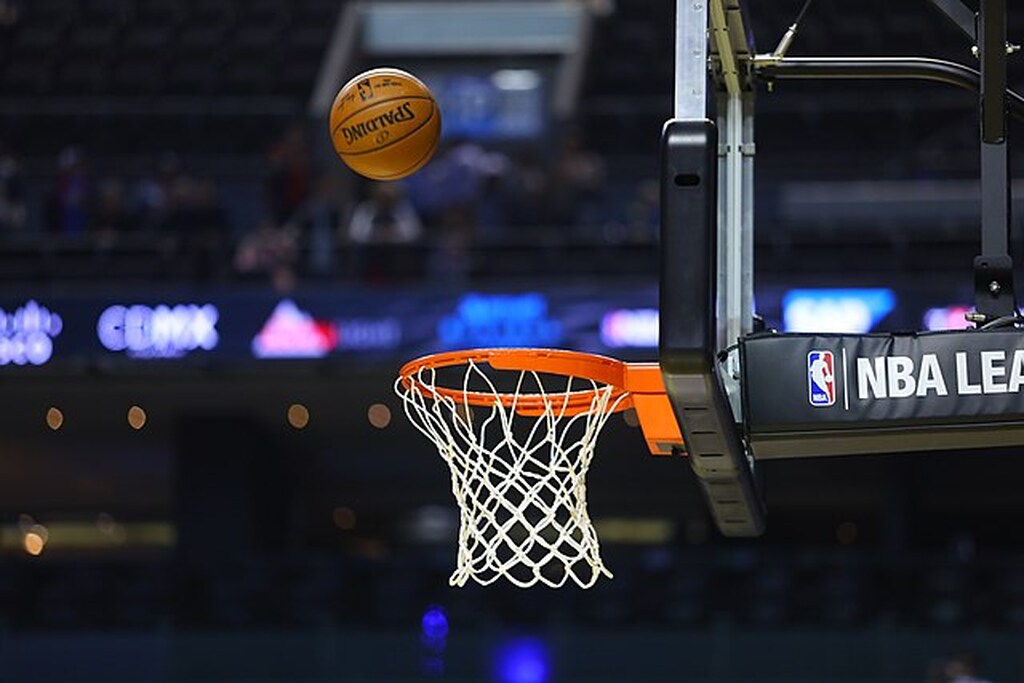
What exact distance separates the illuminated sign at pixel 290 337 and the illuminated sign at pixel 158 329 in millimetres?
305

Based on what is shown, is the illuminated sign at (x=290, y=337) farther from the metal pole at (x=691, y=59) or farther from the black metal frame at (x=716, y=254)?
the metal pole at (x=691, y=59)

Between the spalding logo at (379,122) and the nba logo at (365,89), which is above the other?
the nba logo at (365,89)

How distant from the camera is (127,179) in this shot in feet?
47.9

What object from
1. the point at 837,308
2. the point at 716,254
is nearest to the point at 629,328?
the point at 837,308

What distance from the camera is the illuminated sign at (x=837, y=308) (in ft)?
37.1

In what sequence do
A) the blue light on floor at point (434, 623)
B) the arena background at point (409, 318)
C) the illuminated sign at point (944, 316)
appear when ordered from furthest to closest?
the blue light on floor at point (434, 623)
the arena background at point (409, 318)
the illuminated sign at point (944, 316)

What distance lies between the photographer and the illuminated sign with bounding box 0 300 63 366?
39.1 ft

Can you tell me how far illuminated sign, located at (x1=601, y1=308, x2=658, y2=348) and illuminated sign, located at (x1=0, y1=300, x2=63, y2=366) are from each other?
3502 mm

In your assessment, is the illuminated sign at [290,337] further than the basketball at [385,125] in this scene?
Yes

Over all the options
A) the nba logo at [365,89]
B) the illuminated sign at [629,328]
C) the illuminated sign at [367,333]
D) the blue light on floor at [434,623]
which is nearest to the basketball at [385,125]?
the nba logo at [365,89]

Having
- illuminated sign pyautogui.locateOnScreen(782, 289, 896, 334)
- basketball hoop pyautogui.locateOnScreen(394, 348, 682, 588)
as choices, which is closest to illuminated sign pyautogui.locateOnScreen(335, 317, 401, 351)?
illuminated sign pyautogui.locateOnScreen(782, 289, 896, 334)

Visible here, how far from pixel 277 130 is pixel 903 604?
677 cm

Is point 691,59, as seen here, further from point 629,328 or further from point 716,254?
point 629,328

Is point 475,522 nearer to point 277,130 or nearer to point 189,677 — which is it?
point 189,677
